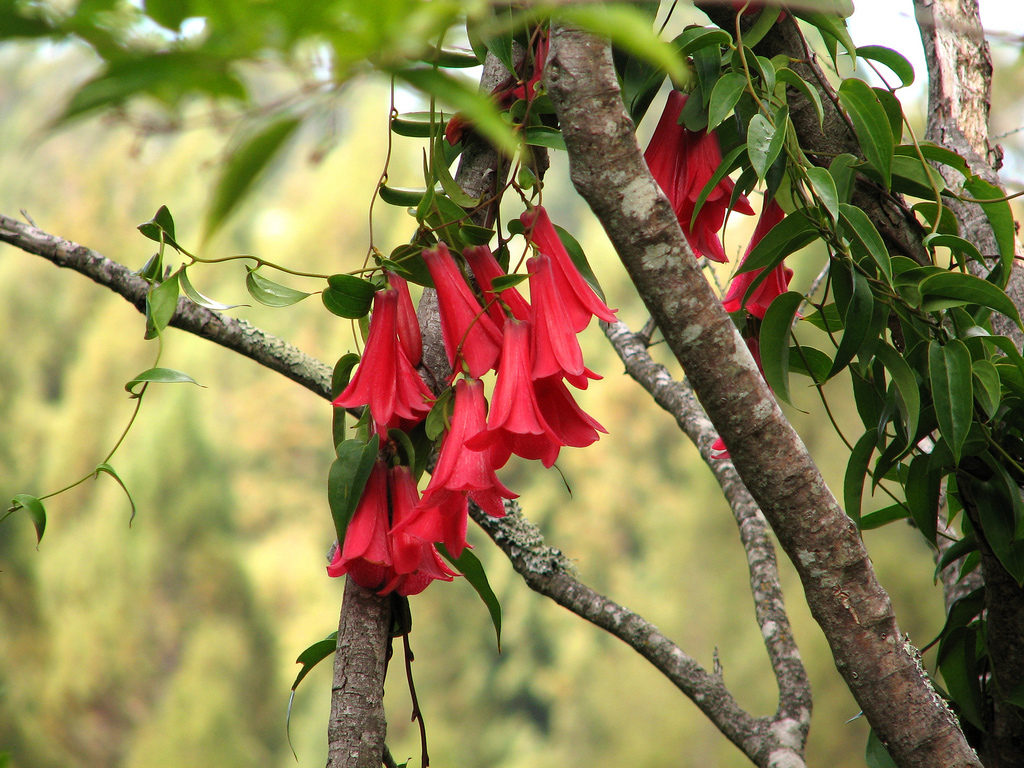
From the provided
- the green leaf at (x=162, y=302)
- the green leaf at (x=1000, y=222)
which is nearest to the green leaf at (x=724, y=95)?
the green leaf at (x=1000, y=222)

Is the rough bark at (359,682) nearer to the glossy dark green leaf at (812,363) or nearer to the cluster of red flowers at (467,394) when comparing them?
the cluster of red flowers at (467,394)

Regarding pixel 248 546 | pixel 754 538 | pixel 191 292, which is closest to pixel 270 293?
pixel 191 292

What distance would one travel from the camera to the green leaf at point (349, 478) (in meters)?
0.31

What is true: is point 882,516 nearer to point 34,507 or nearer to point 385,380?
point 385,380

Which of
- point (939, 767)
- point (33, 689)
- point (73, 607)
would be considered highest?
point (73, 607)

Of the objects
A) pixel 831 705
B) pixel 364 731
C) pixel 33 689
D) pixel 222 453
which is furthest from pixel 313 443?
pixel 364 731

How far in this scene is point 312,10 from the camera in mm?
84

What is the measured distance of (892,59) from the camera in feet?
1.23

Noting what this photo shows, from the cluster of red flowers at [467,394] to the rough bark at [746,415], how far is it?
47 millimetres

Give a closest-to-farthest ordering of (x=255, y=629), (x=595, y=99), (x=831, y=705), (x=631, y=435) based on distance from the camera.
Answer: (x=595, y=99) < (x=831, y=705) < (x=255, y=629) < (x=631, y=435)

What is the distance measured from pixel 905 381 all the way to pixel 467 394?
168mm

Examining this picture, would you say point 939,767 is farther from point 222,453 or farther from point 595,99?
point 222,453

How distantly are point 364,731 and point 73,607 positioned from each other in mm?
2664

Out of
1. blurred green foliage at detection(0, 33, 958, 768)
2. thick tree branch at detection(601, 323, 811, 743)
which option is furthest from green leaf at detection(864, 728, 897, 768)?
blurred green foliage at detection(0, 33, 958, 768)
